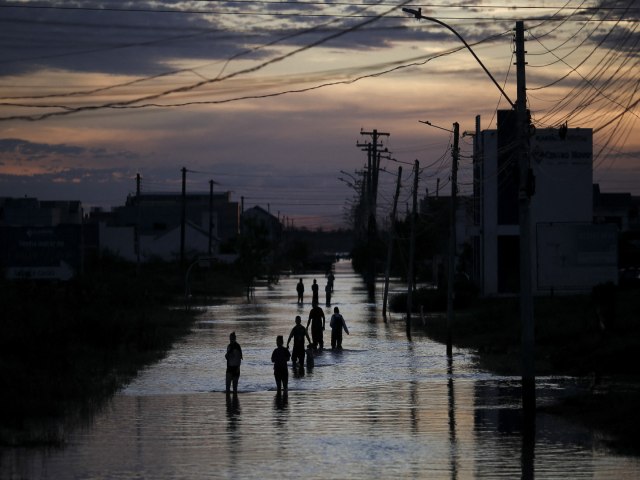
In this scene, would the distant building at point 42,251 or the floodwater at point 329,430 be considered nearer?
the floodwater at point 329,430

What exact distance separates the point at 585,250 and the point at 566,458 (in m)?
54.9

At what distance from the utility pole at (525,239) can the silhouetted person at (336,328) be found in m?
17.4

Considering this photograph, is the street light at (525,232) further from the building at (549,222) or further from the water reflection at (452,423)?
the building at (549,222)

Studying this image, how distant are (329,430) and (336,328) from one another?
19463mm

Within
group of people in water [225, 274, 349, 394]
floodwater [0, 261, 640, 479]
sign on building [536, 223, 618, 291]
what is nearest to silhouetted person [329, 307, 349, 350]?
group of people in water [225, 274, 349, 394]

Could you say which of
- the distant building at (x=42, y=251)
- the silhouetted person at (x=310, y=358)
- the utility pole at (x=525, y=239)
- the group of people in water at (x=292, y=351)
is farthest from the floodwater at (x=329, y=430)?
the distant building at (x=42, y=251)

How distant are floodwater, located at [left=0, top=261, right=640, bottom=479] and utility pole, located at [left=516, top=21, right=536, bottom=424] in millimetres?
758

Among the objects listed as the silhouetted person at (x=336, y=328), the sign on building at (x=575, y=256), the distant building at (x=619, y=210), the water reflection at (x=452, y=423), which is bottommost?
the water reflection at (x=452, y=423)

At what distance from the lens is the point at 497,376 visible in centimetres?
3325

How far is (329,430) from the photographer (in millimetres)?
22797

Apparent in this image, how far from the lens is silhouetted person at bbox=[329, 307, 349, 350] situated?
41.8 metres

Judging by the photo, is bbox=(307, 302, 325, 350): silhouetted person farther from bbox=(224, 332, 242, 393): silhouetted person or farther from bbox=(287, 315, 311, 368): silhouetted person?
bbox=(224, 332, 242, 393): silhouetted person

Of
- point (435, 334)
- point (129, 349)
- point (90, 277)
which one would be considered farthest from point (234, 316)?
point (129, 349)

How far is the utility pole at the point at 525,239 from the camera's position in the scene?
24.0m
